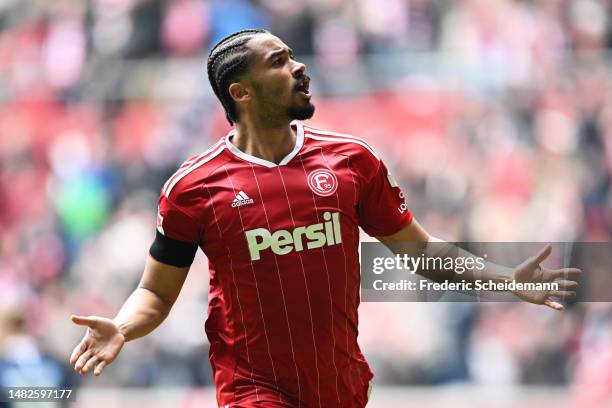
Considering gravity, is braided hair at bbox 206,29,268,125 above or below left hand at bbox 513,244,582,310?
above

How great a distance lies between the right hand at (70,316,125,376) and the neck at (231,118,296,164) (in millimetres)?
844

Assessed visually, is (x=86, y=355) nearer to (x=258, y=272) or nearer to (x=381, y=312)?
(x=258, y=272)

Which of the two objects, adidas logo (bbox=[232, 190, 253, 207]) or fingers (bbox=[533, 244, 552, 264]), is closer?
adidas logo (bbox=[232, 190, 253, 207])

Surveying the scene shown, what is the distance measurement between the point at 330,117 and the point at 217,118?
3.36ft

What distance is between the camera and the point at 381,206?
15.4ft

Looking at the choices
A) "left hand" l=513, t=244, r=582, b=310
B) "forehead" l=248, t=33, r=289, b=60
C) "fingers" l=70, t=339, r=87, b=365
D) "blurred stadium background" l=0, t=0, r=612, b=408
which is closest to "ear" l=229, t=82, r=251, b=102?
"forehead" l=248, t=33, r=289, b=60

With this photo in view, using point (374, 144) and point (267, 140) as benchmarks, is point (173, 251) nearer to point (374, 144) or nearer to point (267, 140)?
point (267, 140)

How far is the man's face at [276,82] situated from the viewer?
4.59 metres

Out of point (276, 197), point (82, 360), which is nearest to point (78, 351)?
point (82, 360)

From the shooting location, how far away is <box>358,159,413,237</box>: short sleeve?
4.66 metres

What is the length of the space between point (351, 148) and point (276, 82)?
1.26ft

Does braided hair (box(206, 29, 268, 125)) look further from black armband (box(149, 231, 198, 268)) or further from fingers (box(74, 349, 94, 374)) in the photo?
fingers (box(74, 349, 94, 374))

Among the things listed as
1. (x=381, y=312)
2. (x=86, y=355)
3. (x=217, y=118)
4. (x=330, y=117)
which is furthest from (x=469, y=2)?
(x=86, y=355)

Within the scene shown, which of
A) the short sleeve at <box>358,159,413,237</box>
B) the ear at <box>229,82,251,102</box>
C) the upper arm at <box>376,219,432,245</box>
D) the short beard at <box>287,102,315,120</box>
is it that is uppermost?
the ear at <box>229,82,251,102</box>
